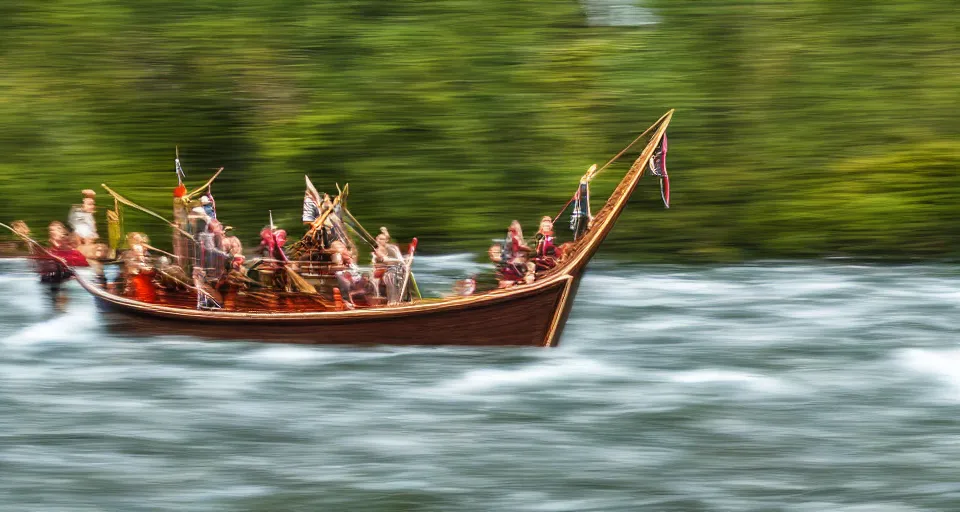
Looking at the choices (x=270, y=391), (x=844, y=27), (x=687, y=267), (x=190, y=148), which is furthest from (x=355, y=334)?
(x=844, y=27)

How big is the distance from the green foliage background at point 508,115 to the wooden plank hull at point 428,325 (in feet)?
30.2

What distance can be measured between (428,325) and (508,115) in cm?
1064

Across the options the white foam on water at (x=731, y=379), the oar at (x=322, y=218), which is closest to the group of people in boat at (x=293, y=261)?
the oar at (x=322, y=218)

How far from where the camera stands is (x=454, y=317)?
1716 cm

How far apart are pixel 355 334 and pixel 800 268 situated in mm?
10289

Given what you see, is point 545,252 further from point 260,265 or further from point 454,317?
point 260,265

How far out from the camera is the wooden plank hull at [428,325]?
55.8ft

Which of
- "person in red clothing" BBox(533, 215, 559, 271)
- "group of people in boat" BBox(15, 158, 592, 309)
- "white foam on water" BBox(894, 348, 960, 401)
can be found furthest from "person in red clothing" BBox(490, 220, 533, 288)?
"white foam on water" BBox(894, 348, 960, 401)

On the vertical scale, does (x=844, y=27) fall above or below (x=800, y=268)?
above

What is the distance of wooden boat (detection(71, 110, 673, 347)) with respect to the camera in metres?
16.9

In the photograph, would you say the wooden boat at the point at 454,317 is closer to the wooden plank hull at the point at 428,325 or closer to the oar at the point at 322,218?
the wooden plank hull at the point at 428,325

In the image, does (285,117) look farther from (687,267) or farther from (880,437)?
(880,437)

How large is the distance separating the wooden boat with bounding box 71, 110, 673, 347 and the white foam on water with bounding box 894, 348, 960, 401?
4.02m

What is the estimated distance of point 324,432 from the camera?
1457 centimetres
